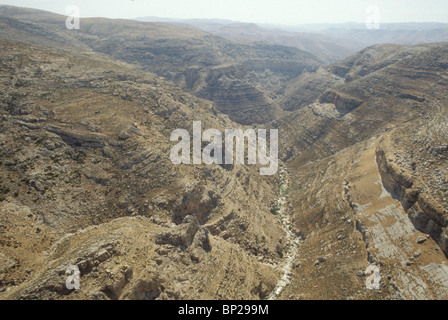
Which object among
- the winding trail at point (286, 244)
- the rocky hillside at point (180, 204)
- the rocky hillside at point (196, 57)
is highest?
the rocky hillside at point (196, 57)

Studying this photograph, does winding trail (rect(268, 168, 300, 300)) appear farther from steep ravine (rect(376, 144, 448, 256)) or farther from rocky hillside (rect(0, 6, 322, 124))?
rocky hillside (rect(0, 6, 322, 124))

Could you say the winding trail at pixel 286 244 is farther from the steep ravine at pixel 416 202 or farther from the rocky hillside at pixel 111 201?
the steep ravine at pixel 416 202

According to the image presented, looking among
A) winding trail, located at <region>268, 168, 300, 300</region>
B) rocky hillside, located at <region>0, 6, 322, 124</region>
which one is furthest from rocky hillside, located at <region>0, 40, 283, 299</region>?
rocky hillside, located at <region>0, 6, 322, 124</region>

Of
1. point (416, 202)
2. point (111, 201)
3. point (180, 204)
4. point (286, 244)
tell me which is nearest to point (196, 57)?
point (180, 204)

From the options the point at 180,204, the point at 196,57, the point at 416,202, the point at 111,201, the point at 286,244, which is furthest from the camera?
the point at 196,57

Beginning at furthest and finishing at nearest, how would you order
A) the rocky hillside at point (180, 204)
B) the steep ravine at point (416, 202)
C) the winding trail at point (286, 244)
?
1. the winding trail at point (286, 244)
2. the steep ravine at point (416, 202)
3. the rocky hillside at point (180, 204)

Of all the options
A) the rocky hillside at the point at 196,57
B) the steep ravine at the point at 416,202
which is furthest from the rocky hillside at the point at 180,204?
the rocky hillside at the point at 196,57

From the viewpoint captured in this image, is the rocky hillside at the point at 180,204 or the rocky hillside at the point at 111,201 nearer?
the rocky hillside at the point at 111,201

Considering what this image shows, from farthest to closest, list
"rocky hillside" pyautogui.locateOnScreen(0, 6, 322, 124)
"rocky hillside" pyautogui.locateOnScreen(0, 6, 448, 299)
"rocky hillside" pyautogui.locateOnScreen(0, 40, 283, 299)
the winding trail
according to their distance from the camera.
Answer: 1. "rocky hillside" pyautogui.locateOnScreen(0, 6, 322, 124)
2. the winding trail
3. "rocky hillside" pyautogui.locateOnScreen(0, 6, 448, 299)
4. "rocky hillside" pyautogui.locateOnScreen(0, 40, 283, 299)

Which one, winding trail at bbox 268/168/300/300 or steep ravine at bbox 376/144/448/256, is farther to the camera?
winding trail at bbox 268/168/300/300

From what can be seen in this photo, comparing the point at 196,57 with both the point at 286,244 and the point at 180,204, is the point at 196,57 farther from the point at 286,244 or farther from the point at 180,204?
the point at 286,244
